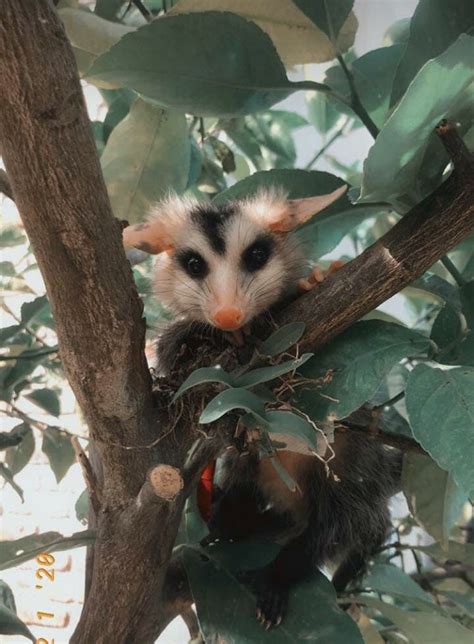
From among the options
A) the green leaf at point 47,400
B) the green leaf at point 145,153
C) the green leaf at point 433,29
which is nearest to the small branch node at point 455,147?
the green leaf at point 433,29

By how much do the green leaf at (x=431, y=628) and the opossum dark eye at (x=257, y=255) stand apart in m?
0.54

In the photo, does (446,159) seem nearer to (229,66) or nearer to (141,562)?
(229,66)

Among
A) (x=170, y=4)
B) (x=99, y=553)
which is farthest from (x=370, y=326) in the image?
(x=170, y=4)

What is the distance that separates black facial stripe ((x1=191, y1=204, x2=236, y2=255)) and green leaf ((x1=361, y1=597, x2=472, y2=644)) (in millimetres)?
587

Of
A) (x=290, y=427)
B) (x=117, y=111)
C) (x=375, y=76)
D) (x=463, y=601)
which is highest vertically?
(x=117, y=111)

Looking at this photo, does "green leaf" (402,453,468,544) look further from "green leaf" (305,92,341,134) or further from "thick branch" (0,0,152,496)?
"green leaf" (305,92,341,134)

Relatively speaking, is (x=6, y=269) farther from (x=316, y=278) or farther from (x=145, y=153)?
(x=316, y=278)

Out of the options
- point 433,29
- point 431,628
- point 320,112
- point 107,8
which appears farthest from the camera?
point 320,112

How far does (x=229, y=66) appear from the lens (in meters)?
0.80

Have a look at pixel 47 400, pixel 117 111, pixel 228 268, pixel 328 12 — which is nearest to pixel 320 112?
pixel 117 111

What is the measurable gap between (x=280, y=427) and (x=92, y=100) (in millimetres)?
1127

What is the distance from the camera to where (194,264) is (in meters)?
1.16

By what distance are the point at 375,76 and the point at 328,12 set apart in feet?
0.44

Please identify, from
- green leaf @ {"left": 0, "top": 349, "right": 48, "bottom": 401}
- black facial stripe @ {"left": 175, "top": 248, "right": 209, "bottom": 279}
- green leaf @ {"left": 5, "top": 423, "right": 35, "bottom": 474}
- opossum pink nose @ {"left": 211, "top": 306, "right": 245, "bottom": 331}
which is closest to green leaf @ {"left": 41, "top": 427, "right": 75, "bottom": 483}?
green leaf @ {"left": 5, "top": 423, "right": 35, "bottom": 474}
